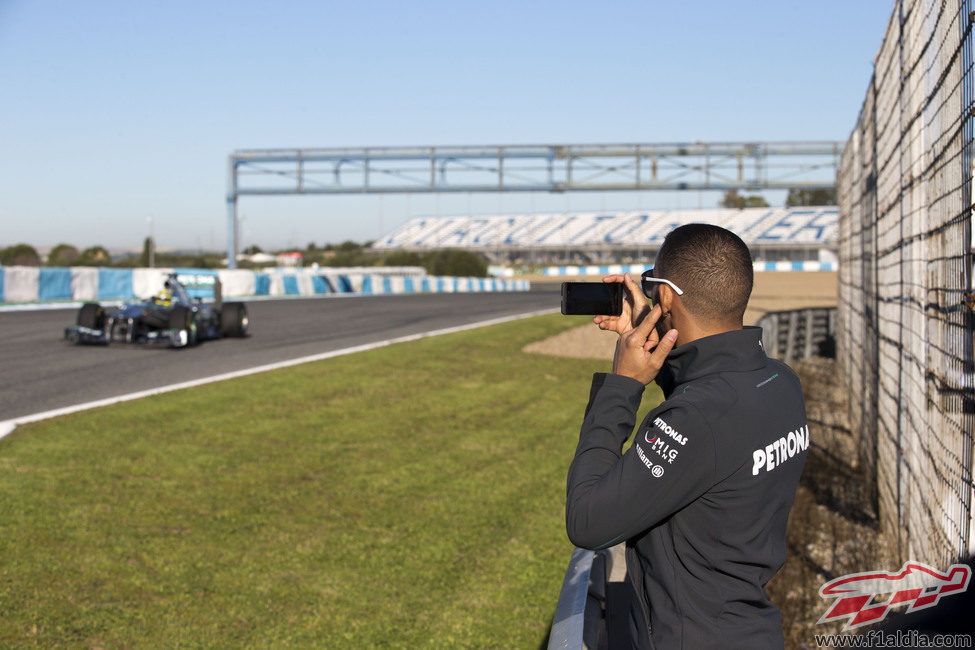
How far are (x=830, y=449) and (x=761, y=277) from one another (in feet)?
132

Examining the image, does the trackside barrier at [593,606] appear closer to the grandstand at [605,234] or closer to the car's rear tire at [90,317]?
the car's rear tire at [90,317]

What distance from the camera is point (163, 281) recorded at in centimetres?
2542

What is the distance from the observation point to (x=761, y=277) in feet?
153

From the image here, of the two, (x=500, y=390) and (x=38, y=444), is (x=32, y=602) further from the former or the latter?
(x=500, y=390)

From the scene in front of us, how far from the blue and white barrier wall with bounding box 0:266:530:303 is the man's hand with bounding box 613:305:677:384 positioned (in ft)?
44.8

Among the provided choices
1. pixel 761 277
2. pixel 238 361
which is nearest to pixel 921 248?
pixel 238 361

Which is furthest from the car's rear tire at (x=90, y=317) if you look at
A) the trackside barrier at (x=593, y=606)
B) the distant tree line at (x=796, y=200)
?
the distant tree line at (x=796, y=200)

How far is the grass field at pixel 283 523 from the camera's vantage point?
13.0 feet

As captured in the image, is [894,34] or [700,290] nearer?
[700,290]

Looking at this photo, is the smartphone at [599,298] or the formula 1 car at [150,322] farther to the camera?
the formula 1 car at [150,322]

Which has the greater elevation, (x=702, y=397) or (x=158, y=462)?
(x=702, y=397)

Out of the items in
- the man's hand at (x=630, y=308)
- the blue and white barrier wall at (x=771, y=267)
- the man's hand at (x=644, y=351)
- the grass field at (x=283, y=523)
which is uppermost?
the blue and white barrier wall at (x=771, y=267)

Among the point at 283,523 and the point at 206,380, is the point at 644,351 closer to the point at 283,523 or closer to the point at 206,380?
the point at 283,523

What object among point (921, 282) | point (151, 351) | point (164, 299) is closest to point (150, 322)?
point (164, 299)
